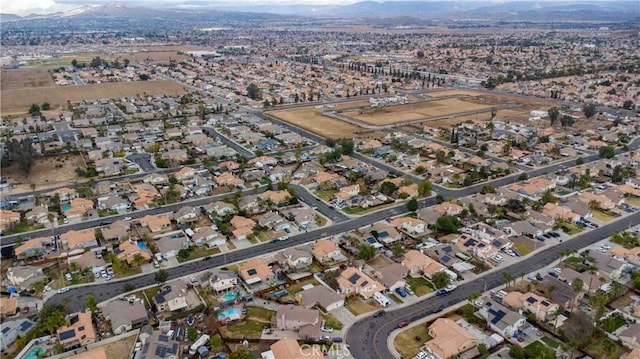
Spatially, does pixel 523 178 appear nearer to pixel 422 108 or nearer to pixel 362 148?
pixel 362 148

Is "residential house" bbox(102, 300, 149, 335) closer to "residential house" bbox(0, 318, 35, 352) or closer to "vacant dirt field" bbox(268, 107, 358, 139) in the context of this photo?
"residential house" bbox(0, 318, 35, 352)

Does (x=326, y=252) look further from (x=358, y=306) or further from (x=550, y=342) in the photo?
(x=550, y=342)

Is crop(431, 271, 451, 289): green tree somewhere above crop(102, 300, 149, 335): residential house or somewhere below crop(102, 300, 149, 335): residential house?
above

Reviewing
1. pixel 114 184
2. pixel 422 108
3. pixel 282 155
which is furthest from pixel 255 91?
pixel 114 184

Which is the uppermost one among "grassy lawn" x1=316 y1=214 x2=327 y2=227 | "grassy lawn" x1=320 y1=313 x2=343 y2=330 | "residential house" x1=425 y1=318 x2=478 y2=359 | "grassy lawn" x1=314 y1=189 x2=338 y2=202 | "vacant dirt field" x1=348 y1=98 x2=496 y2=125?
"vacant dirt field" x1=348 y1=98 x2=496 y2=125

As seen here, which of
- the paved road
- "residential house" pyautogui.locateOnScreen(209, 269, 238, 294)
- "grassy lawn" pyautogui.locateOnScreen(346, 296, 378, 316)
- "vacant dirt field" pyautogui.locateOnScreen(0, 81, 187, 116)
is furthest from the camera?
"vacant dirt field" pyautogui.locateOnScreen(0, 81, 187, 116)

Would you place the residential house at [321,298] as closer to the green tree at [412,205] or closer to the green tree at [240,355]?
the green tree at [240,355]

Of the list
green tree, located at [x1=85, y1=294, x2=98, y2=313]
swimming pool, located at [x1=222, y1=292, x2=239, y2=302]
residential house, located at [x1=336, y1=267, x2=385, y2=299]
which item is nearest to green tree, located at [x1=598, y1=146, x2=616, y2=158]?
residential house, located at [x1=336, y1=267, x2=385, y2=299]
